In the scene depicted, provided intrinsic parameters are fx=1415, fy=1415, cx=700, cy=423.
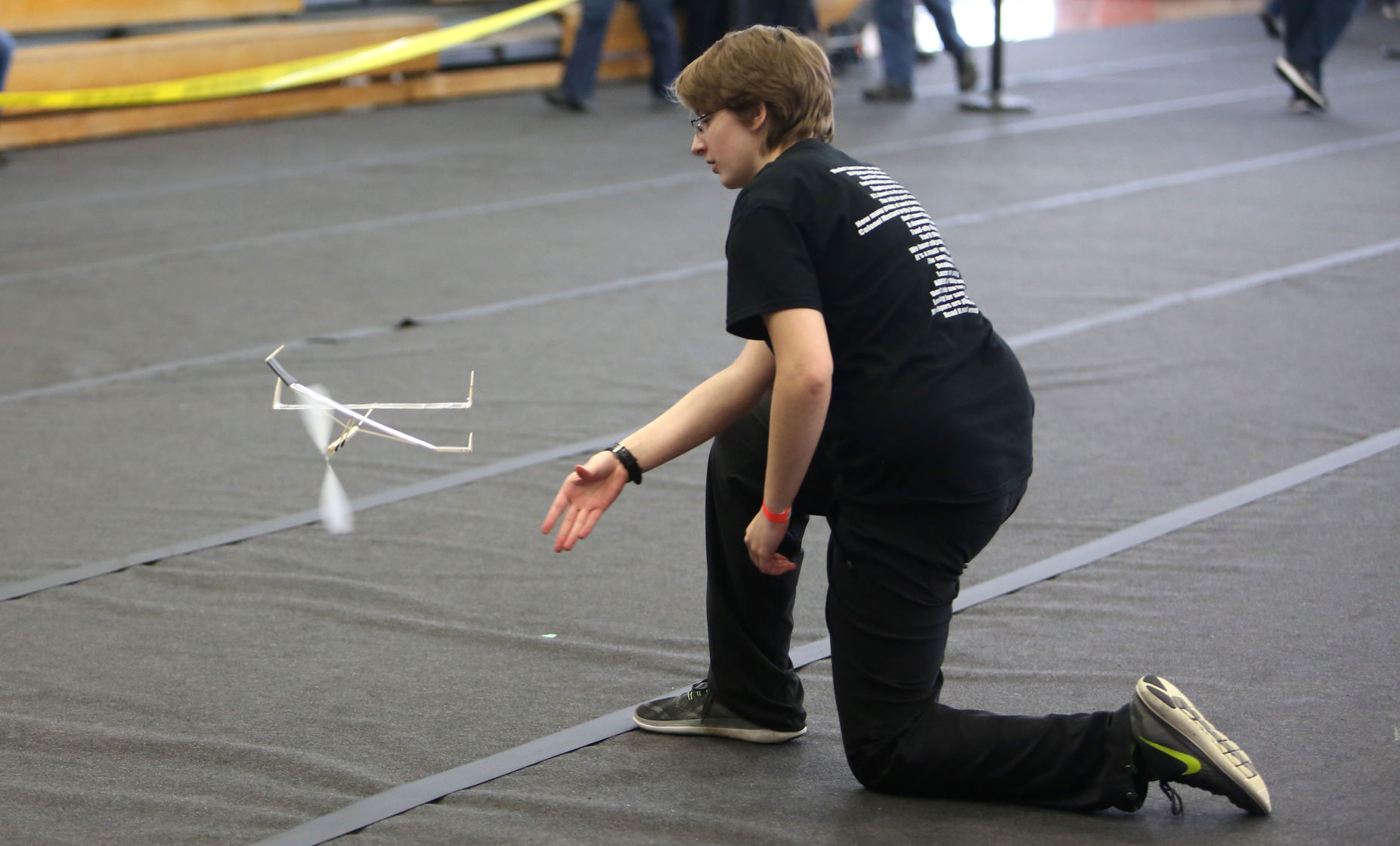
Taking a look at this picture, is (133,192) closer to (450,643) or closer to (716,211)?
(716,211)

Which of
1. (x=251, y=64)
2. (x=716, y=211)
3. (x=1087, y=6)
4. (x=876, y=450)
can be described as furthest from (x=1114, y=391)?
(x=1087, y=6)

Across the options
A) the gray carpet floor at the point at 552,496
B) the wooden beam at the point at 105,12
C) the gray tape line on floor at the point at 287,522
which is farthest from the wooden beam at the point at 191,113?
the gray tape line on floor at the point at 287,522

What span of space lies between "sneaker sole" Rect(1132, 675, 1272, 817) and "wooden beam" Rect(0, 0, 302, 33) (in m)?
7.92

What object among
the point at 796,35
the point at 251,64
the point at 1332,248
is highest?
the point at 796,35

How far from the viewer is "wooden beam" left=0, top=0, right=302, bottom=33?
311 inches

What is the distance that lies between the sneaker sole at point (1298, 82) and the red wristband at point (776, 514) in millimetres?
6518

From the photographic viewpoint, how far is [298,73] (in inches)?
306

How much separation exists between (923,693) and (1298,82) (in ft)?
21.4

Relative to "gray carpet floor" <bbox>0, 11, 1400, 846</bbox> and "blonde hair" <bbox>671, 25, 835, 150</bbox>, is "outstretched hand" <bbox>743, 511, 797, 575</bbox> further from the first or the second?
"blonde hair" <bbox>671, 25, 835, 150</bbox>

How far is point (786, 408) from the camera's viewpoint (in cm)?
164

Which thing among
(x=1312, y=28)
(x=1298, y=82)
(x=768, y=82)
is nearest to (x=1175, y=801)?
(x=768, y=82)

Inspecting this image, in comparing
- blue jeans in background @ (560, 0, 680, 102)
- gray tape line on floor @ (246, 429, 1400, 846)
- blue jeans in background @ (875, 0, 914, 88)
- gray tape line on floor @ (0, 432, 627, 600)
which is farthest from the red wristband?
blue jeans in background @ (875, 0, 914, 88)

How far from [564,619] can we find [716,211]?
355cm

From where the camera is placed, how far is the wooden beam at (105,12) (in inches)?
311
